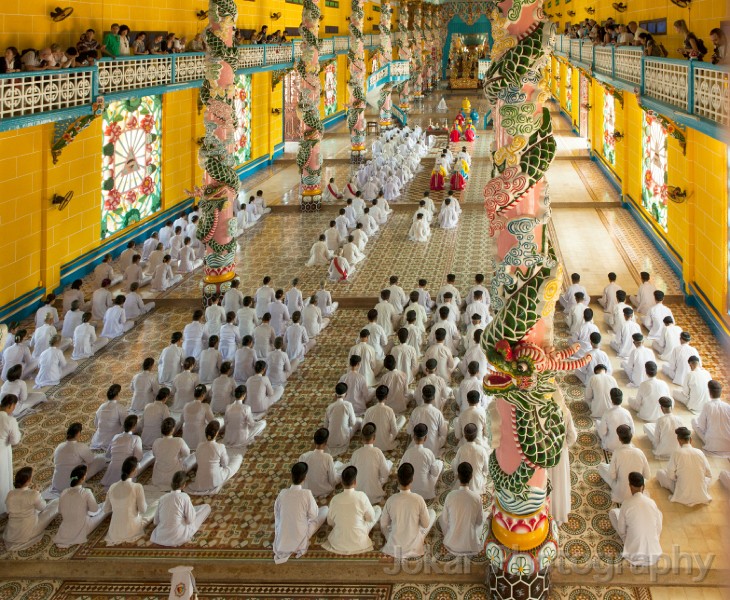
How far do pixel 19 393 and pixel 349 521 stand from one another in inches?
207

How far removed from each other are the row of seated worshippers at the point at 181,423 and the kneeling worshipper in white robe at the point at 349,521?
149 centimetres

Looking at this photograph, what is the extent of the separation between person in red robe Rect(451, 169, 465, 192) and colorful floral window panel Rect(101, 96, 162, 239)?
28.9 feet

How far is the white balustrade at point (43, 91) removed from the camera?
9.98 meters

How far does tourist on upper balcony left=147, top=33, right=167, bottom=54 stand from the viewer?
15.9 m

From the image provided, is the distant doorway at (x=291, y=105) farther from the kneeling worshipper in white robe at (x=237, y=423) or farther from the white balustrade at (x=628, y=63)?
the kneeling worshipper in white robe at (x=237, y=423)

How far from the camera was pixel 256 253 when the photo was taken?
16.1 m

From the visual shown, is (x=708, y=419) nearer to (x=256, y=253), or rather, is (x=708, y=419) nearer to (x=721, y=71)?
(x=721, y=71)

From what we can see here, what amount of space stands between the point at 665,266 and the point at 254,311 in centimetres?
841

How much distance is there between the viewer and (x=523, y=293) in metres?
5.75

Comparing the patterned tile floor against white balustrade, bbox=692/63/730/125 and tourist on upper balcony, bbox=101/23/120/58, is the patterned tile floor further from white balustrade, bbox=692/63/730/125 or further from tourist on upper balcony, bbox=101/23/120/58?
tourist on upper balcony, bbox=101/23/120/58

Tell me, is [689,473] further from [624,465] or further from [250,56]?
[250,56]

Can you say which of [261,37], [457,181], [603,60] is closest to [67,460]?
[603,60]

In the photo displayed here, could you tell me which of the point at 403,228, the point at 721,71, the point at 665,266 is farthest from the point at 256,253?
the point at 721,71

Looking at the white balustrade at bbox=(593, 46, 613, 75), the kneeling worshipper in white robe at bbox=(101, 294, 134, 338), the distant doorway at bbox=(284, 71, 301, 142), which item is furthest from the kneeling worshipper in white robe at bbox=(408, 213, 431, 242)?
the distant doorway at bbox=(284, 71, 301, 142)
